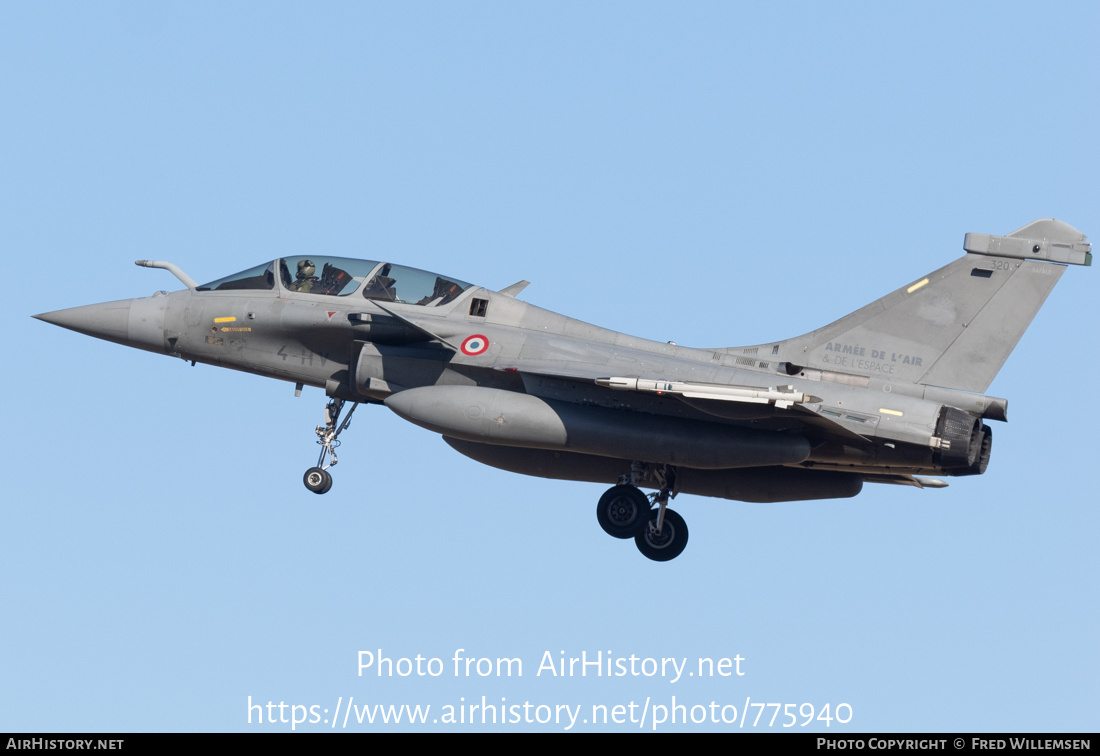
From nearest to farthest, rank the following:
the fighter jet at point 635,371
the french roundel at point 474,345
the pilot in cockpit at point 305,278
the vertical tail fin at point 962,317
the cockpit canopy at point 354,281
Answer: the fighter jet at point 635,371 < the vertical tail fin at point 962,317 < the french roundel at point 474,345 < the cockpit canopy at point 354,281 < the pilot in cockpit at point 305,278

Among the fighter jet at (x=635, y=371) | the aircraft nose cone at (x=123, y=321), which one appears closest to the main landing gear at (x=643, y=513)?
the fighter jet at (x=635, y=371)

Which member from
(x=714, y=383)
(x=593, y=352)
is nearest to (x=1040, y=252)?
(x=714, y=383)

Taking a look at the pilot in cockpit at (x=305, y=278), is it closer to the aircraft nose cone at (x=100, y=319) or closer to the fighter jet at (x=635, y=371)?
the fighter jet at (x=635, y=371)

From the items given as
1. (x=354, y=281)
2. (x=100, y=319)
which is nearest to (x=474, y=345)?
(x=354, y=281)

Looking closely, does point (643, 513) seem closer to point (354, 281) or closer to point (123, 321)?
point (354, 281)

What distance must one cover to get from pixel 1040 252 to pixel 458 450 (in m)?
8.33

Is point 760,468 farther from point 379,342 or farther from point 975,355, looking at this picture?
point 379,342

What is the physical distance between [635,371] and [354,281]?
14.2 feet

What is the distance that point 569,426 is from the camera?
18.9 m

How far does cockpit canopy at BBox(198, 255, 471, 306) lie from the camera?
67.8ft

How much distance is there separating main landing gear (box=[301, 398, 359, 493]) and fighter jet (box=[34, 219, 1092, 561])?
0.09ft

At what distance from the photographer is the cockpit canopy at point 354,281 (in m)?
20.7

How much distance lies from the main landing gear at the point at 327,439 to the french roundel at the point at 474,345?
6.62 ft

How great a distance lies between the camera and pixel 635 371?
1938 centimetres
